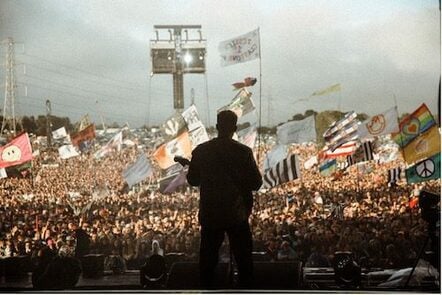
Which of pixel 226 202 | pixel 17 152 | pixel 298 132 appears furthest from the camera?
pixel 17 152

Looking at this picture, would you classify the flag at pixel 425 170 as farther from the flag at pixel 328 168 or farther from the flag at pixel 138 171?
the flag at pixel 138 171

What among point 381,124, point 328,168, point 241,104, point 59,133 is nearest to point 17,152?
point 59,133

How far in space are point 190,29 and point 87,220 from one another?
1.44 meters

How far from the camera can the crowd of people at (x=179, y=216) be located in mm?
5266

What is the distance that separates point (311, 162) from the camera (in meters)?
5.29

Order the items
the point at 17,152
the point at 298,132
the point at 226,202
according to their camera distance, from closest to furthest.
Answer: the point at 226,202, the point at 298,132, the point at 17,152

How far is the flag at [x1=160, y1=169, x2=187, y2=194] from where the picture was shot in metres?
5.30

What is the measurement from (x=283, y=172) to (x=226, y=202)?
0.46 meters

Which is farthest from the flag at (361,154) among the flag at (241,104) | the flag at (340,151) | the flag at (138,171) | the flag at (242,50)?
the flag at (138,171)

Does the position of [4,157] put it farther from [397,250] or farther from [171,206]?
[397,250]

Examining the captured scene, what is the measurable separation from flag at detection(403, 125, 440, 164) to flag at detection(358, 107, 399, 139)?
0.15 metres

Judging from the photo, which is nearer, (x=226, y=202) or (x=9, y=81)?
(x=226, y=202)

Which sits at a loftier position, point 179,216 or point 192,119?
point 192,119

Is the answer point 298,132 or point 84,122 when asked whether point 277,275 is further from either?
point 84,122
